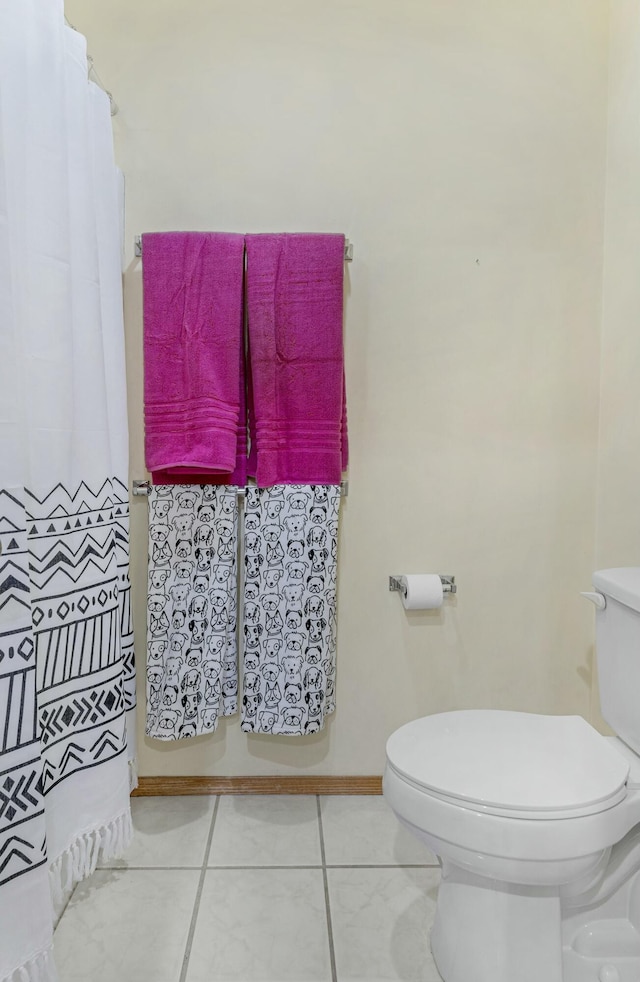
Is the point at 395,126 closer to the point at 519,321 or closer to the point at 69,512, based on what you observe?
the point at 519,321

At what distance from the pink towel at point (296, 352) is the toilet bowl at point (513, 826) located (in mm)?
757

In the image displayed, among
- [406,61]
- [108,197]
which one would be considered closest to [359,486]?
[108,197]

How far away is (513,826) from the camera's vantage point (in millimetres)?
1042

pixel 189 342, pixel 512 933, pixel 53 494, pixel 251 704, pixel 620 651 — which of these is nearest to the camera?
pixel 53 494

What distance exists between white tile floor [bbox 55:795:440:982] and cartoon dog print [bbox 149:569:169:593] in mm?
654

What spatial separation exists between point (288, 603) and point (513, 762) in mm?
732

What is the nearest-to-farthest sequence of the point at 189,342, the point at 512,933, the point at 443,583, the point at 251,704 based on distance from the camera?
1. the point at 512,933
2. the point at 189,342
3. the point at 251,704
4. the point at 443,583

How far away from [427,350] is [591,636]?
981mm

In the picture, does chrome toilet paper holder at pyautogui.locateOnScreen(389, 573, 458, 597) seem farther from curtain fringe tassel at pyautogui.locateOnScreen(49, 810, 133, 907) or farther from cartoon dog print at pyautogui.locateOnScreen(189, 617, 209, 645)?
curtain fringe tassel at pyautogui.locateOnScreen(49, 810, 133, 907)

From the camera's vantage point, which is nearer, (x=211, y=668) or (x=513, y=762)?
(x=513, y=762)

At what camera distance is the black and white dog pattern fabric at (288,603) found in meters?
1.71

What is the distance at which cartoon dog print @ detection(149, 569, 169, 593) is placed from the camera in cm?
172

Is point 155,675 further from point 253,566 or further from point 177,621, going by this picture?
point 253,566

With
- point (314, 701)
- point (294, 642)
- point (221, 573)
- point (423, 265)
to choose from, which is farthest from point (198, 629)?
point (423, 265)
